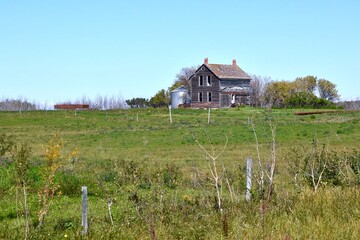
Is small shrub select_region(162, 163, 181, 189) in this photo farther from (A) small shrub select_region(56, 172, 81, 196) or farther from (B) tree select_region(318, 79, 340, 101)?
(B) tree select_region(318, 79, 340, 101)

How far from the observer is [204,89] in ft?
240

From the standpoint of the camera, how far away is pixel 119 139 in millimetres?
31000

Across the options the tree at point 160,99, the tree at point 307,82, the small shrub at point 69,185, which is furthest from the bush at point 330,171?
the tree at point 307,82

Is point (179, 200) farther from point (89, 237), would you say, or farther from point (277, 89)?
point (277, 89)

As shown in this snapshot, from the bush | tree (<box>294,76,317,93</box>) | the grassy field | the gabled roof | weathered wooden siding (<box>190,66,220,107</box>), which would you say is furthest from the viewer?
tree (<box>294,76,317,93</box>)

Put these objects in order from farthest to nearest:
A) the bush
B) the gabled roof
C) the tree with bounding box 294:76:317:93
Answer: the tree with bounding box 294:76:317:93 < the gabled roof < the bush

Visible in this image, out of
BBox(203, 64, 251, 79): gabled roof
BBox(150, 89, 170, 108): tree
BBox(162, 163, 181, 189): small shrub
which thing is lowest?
BBox(162, 163, 181, 189): small shrub

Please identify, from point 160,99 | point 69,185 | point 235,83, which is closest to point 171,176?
point 69,185

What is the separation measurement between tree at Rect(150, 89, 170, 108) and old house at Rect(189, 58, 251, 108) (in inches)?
827

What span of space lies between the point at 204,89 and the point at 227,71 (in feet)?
12.8

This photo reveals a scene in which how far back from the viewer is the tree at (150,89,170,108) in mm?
96044

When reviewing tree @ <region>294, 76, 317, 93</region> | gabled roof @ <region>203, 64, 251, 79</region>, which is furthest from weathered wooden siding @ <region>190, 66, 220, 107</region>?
tree @ <region>294, 76, 317, 93</region>

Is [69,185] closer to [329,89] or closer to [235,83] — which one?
[235,83]

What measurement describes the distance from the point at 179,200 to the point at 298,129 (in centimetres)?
2341
